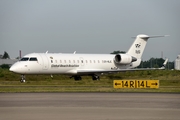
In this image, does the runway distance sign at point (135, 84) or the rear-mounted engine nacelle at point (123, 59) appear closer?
the runway distance sign at point (135, 84)

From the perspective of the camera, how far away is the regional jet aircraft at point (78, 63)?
4894cm

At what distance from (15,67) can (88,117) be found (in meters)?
33.1

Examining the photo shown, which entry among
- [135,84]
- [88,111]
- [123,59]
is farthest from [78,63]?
[88,111]

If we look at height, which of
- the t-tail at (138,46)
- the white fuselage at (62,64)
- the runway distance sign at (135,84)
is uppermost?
the t-tail at (138,46)

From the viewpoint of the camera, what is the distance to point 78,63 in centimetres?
5400

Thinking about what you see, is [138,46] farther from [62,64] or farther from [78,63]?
[62,64]

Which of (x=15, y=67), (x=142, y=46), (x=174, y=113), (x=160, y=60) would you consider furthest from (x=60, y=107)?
(x=160, y=60)

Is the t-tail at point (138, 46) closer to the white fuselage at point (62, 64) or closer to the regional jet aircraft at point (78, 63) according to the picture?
the regional jet aircraft at point (78, 63)

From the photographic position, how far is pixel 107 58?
58.2m

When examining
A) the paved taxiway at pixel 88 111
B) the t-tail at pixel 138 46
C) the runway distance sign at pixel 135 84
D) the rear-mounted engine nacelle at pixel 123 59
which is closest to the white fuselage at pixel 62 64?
the rear-mounted engine nacelle at pixel 123 59

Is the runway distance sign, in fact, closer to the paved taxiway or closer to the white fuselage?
the paved taxiway

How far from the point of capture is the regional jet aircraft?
48.9m

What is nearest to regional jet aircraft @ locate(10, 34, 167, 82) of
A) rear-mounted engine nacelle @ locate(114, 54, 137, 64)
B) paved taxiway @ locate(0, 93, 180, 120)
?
rear-mounted engine nacelle @ locate(114, 54, 137, 64)

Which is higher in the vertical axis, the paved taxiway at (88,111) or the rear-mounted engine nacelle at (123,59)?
the rear-mounted engine nacelle at (123,59)
